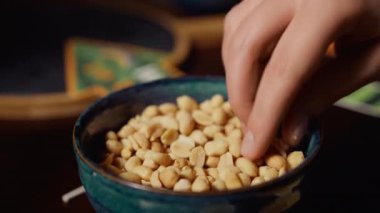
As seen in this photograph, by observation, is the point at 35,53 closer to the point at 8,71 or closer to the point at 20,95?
the point at 8,71

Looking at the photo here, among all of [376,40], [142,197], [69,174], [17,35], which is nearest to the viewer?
[142,197]

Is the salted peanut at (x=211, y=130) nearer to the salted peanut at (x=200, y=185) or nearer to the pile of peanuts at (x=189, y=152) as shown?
the pile of peanuts at (x=189, y=152)

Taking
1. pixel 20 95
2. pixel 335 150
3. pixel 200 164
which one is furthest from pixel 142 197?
pixel 20 95

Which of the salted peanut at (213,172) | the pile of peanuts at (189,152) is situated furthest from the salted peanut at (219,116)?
the salted peanut at (213,172)

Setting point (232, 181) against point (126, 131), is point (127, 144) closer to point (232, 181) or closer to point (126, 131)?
point (126, 131)

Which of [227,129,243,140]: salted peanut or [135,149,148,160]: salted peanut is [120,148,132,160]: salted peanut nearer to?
[135,149,148,160]: salted peanut

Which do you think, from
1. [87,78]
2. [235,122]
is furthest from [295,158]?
[87,78]

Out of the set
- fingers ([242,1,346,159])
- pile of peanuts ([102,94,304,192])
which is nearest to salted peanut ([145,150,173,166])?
pile of peanuts ([102,94,304,192])
